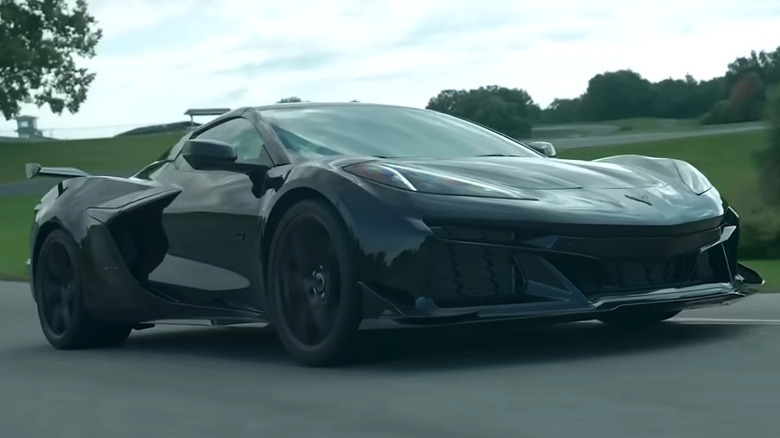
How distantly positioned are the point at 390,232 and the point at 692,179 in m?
1.64

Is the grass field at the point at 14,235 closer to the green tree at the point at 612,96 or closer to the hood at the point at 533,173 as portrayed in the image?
the hood at the point at 533,173

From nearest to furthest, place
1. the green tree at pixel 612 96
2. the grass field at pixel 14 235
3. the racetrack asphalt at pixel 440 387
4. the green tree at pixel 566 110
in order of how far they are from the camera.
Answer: the racetrack asphalt at pixel 440 387, the grass field at pixel 14 235, the green tree at pixel 566 110, the green tree at pixel 612 96

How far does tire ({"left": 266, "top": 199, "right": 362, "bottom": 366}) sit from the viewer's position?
6012 mm

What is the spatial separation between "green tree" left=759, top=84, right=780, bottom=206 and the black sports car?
19204 millimetres

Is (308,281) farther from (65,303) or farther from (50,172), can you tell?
(50,172)

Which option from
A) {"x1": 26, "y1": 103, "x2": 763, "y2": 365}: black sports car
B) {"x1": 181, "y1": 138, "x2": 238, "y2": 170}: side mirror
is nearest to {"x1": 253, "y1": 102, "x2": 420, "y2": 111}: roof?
{"x1": 26, "y1": 103, "x2": 763, "y2": 365}: black sports car

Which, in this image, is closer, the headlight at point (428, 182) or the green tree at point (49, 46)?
the headlight at point (428, 182)

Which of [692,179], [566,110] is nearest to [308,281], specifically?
[692,179]

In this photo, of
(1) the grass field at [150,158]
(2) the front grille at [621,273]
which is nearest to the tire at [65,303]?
(2) the front grille at [621,273]

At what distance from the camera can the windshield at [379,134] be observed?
688 cm

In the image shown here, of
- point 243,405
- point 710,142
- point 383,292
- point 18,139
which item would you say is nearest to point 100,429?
point 243,405

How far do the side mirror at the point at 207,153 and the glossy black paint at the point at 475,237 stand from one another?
42 millimetres

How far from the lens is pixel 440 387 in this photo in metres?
5.50

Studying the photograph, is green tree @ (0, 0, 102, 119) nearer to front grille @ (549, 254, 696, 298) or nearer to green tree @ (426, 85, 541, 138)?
green tree @ (426, 85, 541, 138)
